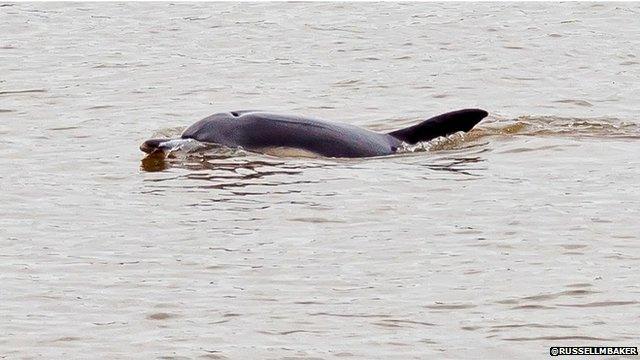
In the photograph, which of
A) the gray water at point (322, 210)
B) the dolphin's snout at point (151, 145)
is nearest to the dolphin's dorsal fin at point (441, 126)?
the gray water at point (322, 210)

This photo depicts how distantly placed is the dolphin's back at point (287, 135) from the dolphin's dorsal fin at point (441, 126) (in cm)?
17

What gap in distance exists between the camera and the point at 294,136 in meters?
12.6

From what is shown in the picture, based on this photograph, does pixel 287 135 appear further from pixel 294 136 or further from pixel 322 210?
pixel 322 210

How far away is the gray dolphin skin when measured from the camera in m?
12.5

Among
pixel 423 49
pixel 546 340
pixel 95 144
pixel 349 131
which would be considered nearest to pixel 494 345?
pixel 546 340

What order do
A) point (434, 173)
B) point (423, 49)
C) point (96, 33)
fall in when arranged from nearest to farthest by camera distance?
point (434, 173), point (423, 49), point (96, 33)

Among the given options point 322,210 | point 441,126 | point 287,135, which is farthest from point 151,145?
point 441,126

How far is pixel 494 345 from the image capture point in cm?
737

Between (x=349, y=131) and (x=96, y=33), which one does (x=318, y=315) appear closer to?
(x=349, y=131)

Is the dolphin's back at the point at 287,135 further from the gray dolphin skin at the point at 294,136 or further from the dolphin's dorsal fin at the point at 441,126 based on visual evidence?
the dolphin's dorsal fin at the point at 441,126

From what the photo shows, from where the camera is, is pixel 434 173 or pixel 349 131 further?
pixel 349 131

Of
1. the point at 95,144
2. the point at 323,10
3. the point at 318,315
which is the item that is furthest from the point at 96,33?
the point at 318,315

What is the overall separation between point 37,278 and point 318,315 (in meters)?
1.79

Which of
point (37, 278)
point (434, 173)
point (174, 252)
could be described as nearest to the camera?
point (37, 278)
